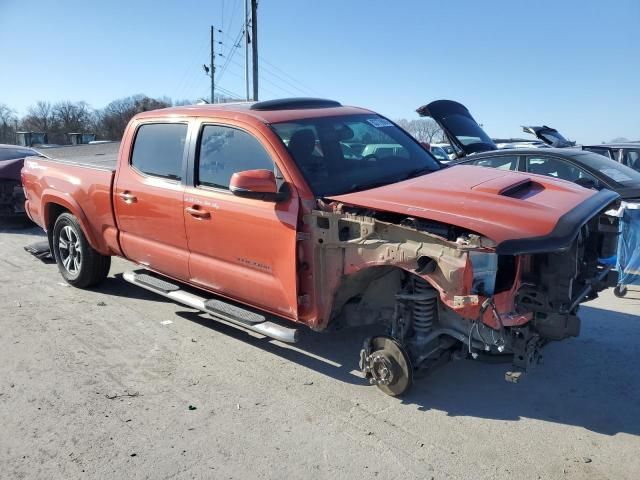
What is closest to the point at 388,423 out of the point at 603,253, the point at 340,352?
the point at 340,352

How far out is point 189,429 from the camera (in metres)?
3.38

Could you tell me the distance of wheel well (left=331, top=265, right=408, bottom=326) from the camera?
3.74m

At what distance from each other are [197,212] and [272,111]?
1032mm

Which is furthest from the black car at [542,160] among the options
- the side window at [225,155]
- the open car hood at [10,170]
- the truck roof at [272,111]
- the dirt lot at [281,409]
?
the open car hood at [10,170]

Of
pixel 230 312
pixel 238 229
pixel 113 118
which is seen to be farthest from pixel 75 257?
pixel 113 118

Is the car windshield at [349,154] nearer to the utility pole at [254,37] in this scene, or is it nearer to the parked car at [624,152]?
the parked car at [624,152]

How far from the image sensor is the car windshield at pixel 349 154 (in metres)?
3.96

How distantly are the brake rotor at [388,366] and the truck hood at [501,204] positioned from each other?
0.96 m

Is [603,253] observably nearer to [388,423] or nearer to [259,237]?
[388,423]

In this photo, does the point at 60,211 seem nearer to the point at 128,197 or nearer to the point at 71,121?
the point at 128,197

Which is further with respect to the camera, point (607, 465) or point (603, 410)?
point (603, 410)

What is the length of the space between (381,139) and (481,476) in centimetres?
281

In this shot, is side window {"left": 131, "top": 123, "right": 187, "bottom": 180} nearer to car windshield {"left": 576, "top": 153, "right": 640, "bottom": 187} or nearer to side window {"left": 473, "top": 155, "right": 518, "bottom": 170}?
side window {"left": 473, "top": 155, "right": 518, "bottom": 170}

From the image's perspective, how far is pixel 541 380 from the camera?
13.3 ft
